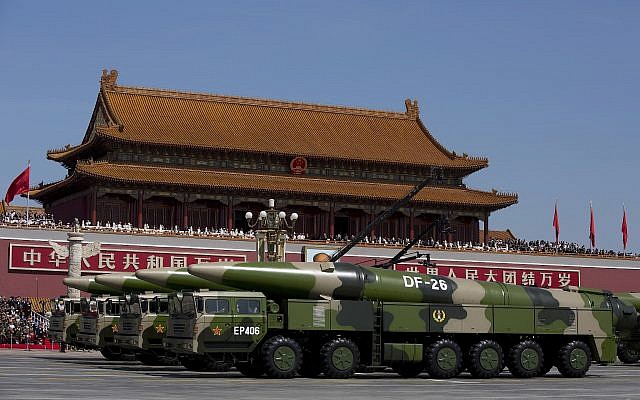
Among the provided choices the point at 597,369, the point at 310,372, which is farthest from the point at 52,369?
the point at 597,369

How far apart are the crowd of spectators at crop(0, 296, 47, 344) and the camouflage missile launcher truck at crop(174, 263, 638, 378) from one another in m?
25.2

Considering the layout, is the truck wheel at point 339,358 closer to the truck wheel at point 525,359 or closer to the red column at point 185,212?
the truck wheel at point 525,359

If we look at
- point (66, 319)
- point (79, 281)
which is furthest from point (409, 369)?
point (79, 281)

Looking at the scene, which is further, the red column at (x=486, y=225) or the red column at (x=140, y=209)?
Answer: the red column at (x=486, y=225)

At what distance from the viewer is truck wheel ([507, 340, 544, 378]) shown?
121 feet

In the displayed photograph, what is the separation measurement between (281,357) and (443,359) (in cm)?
553

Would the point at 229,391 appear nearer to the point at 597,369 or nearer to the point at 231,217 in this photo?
the point at 597,369

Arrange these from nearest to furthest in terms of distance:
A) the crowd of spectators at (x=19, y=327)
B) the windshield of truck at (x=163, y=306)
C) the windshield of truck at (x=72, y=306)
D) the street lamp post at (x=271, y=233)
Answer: the windshield of truck at (x=163, y=306), the windshield of truck at (x=72, y=306), the street lamp post at (x=271, y=233), the crowd of spectators at (x=19, y=327)

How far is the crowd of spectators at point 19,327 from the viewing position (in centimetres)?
5703

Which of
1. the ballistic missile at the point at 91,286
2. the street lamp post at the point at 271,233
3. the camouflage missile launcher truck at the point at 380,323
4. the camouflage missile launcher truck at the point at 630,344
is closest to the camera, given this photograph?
the camouflage missile launcher truck at the point at 380,323

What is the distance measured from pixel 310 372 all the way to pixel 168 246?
126 feet

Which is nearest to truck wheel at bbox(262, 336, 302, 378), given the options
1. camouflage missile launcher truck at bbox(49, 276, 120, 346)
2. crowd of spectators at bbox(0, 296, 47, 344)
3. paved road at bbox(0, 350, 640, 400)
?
paved road at bbox(0, 350, 640, 400)

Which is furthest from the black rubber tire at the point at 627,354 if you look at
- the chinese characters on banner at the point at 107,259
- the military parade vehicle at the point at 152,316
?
the chinese characters on banner at the point at 107,259

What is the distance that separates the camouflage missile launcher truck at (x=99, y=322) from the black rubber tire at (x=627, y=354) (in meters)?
20.0
